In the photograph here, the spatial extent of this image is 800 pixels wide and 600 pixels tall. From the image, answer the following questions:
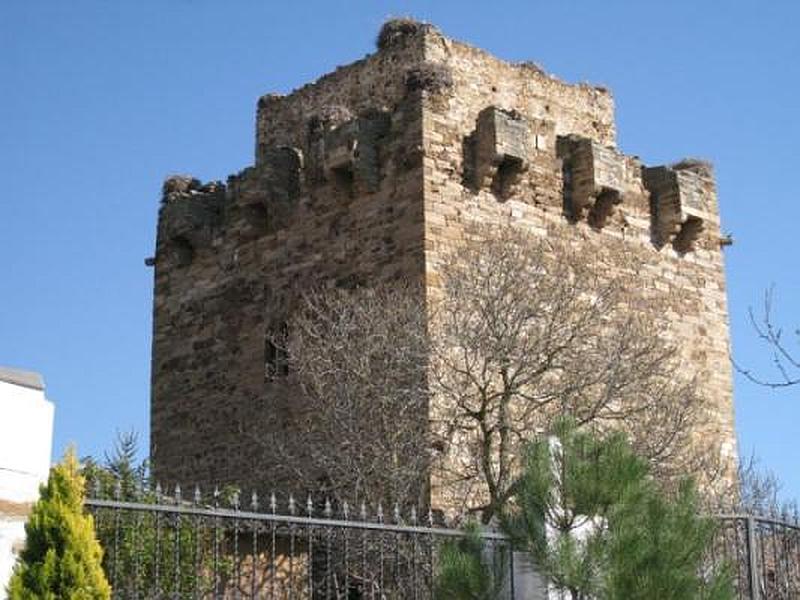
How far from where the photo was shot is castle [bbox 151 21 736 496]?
18453 millimetres

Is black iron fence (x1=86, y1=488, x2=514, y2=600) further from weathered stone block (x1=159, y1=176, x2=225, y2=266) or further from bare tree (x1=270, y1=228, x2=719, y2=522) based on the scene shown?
weathered stone block (x1=159, y1=176, x2=225, y2=266)

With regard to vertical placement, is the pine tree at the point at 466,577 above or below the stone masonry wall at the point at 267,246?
below

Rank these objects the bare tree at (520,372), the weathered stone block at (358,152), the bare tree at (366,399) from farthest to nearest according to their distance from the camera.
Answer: the weathered stone block at (358,152)
the bare tree at (366,399)
the bare tree at (520,372)

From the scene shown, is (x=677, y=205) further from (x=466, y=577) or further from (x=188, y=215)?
(x=466, y=577)

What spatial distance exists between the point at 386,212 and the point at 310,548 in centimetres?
838

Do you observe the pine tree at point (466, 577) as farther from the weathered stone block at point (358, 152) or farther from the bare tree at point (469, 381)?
the weathered stone block at point (358, 152)

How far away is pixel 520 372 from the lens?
650 inches

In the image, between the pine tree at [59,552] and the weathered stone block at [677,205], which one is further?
the weathered stone block at [677,205]

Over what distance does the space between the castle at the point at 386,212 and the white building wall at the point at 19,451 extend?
935 centimetres

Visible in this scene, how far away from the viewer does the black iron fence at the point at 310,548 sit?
9750 millimetres

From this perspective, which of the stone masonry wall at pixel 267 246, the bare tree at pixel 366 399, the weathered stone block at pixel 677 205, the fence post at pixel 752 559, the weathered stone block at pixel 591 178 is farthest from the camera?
the weathered stone block at pixel 677 205

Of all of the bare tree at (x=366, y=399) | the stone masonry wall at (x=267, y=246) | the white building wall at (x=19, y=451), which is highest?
the stone masonry wall at (x=267, y=246)

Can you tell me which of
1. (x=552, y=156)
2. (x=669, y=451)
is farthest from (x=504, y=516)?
(x=552, y=156)

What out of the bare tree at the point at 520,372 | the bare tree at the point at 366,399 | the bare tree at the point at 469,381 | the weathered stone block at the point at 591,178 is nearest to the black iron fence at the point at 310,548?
the bare tree at the point at 366,399
